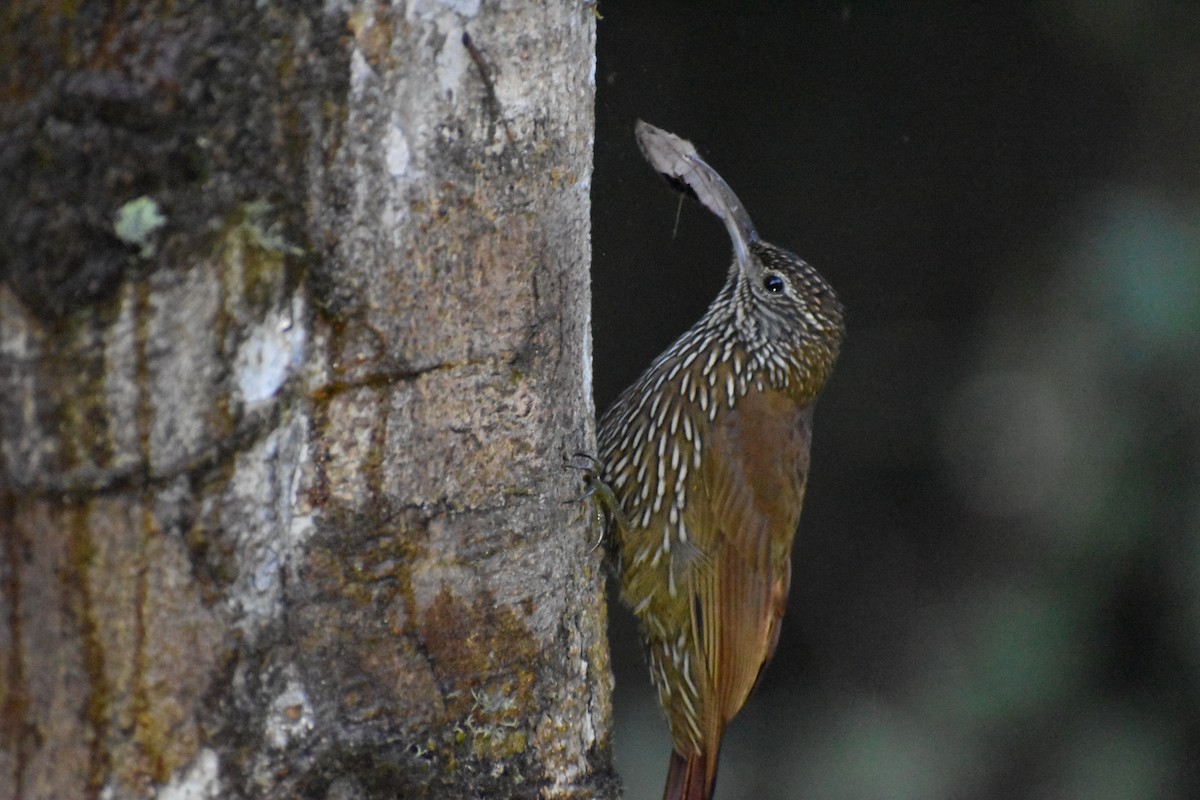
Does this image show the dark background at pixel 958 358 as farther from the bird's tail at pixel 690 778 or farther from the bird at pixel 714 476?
the bird's tail at pixel 690 778

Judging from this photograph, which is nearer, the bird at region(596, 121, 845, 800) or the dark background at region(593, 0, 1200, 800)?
the bird at region(596, 121, 845, 800)

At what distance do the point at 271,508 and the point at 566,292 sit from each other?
0.61 metres

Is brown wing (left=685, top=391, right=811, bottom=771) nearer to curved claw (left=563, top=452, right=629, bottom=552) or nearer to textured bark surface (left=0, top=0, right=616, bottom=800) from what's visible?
curved claw (left=563, top=452, right=629, bottom=552)

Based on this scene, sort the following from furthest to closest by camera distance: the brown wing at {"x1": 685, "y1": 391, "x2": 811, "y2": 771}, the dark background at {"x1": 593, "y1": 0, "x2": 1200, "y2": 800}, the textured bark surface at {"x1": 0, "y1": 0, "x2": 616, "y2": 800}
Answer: the dark background at {"x1": 593, "y1": 0, "x2": 1200, "y2": 800}, the brown wing at {"x1": 685, "y1": 391, "x2": 811, "y2": 771}, the textured bark surface at {"x1": 0, "y1": 0, "x2": 616, "y2": 800}

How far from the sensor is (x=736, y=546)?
3.11 meters

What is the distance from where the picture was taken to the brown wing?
3.09m

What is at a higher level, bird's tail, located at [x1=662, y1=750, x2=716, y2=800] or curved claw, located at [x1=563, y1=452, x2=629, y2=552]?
curved claw, located at [x1=563, y1=452, x2=629, y2=552]

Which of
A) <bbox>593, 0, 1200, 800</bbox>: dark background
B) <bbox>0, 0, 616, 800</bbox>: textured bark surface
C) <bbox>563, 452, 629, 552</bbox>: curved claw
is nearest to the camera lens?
<bbox>0, 0, 616, 800</bbox>: textured bark surface

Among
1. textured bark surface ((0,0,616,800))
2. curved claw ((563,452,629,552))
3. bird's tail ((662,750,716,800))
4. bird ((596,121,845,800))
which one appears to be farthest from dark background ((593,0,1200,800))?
textured bark surface ((0,0,616,800))

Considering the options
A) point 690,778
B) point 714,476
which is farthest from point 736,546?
point 690,778

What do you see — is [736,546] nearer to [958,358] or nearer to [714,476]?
[714,476]

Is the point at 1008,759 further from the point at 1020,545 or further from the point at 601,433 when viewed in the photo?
the point at 601,433

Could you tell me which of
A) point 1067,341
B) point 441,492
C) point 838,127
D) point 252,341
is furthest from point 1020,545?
point 252,341

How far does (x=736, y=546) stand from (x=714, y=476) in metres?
0.17
